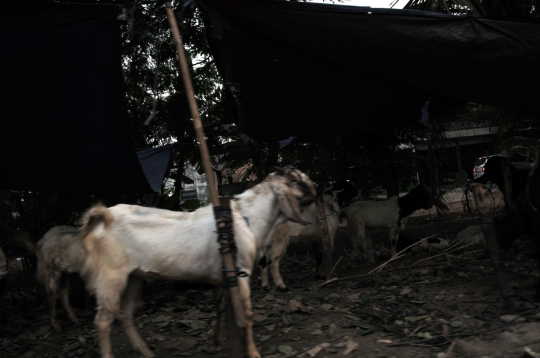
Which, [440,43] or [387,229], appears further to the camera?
[387,229]

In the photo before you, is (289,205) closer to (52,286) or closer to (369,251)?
(52,286)

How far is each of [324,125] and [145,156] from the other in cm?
271

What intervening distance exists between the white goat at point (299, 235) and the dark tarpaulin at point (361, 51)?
2716 mm

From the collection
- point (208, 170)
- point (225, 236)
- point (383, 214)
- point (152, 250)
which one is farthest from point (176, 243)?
point (383, 214)

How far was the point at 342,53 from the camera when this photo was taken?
18.4 ft

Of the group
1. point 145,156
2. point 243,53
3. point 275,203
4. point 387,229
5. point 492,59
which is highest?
point 243,53

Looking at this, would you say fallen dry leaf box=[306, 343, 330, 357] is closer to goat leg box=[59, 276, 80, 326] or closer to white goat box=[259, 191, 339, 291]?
white goat box=[259, 191, 339, 291]

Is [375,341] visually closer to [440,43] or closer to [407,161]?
[440,43]

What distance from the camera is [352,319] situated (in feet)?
19.2

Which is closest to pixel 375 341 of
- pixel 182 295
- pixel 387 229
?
pixel 182 295

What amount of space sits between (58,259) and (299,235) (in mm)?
4082

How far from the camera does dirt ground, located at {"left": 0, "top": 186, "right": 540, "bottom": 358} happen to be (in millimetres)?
4922

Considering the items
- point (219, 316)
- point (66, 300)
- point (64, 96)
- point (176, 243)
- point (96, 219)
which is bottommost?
point (219, 316)

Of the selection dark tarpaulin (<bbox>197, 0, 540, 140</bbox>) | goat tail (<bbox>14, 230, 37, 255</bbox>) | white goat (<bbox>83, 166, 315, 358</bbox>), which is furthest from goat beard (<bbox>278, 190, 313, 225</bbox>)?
goat tail (<bbox>14, 230, 37, 255</bbox>)
